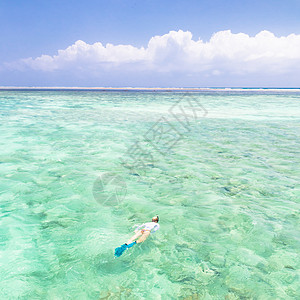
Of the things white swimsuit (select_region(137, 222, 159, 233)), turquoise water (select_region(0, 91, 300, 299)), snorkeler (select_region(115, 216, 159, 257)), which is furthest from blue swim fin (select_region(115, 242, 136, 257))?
white swimsuit (select_region(137, 222, 159, 233))

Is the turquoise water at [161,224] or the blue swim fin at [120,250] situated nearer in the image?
the turquoise water at [161,224]

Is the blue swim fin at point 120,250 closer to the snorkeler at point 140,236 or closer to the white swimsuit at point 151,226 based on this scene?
the snorkeler at point 140,236

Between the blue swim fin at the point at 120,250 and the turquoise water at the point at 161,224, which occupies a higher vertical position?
the blue swim fin at the point at 120,250

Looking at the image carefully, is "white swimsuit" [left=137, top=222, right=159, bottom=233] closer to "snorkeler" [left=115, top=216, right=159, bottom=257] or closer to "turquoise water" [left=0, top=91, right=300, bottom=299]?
"snorkeler" [left=115, top=216, right=159, bottom=257]

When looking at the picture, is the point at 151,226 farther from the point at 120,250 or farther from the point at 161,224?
the point at 120,250

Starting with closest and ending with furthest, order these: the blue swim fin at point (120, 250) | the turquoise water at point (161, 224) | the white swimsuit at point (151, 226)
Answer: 1. the turquoise water at point (161, 224)
2. the blue swim fin at point (120, 250)
3. the white swimsuit at point (151, 226)

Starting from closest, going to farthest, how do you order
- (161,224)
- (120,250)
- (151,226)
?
(120,250)
(151,226)
(161,224)

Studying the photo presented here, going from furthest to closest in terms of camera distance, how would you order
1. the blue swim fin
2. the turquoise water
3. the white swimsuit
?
the white swimsuit → the blue swim fin → the turquoise water

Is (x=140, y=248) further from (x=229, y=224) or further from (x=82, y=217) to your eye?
(x=229, y=224)

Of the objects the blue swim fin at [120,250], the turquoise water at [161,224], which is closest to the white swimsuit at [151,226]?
the turquoise water at [161,224]

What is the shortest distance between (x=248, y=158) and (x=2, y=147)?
1295cm

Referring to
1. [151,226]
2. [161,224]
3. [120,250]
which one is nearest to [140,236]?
[151,226]

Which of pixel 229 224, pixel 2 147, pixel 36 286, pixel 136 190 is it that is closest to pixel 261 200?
pixel 229 224

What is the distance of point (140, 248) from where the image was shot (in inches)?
213
